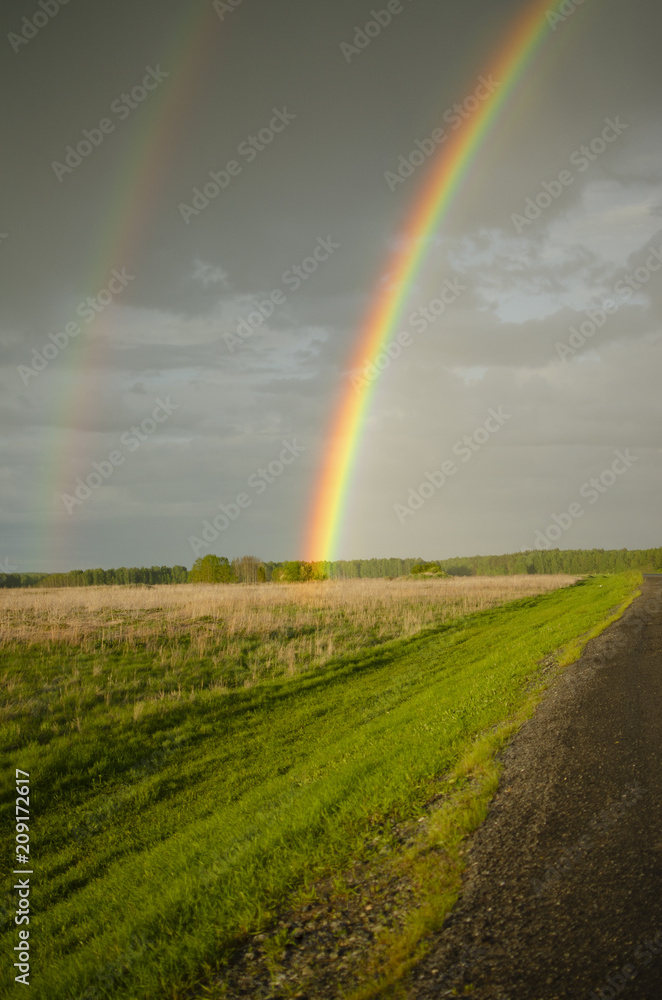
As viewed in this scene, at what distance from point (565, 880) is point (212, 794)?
8.00 meters

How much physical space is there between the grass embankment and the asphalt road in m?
0.33

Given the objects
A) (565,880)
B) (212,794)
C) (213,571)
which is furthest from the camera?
(213,571)

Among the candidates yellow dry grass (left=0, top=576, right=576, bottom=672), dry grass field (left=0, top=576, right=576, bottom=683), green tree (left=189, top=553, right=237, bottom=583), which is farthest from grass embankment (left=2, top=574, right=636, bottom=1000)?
green tree (left=189, top=553, right=237, bottom=583)

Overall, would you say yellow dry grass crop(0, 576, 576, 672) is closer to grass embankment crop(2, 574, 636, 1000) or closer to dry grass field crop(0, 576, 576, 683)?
dry grass field crop(0, 576, 576, 683)

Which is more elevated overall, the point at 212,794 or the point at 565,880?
the point at 565,880

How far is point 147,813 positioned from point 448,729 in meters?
5.76

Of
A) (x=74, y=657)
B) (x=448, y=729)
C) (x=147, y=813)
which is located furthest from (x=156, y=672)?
(x=448, y=729)

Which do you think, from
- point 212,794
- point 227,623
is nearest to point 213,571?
point 227,623

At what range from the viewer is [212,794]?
11391 mm

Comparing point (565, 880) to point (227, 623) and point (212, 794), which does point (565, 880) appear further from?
point (227, 623)

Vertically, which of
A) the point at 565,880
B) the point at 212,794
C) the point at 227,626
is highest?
the point at 565,880

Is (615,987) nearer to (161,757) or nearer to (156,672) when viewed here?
(161,757)

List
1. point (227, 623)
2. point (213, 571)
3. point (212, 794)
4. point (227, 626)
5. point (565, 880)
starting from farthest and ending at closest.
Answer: point (213, 571) < point (227, 623) < point (227, 626) < point (212, 794) < point (565, 880)

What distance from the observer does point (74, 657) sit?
20.9 m
